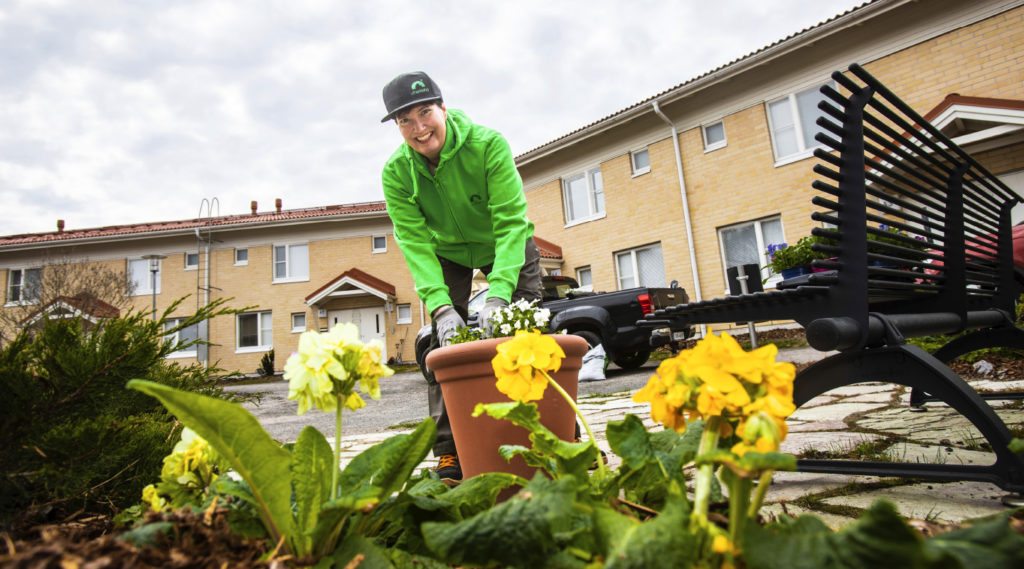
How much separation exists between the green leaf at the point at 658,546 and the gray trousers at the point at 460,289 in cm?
158

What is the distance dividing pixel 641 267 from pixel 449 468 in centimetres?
1333

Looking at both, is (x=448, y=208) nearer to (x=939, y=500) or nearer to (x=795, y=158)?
(x=939, y=500)

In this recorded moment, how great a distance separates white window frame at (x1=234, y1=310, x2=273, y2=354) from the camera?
21500 millimetres

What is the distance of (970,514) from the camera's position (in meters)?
1.29

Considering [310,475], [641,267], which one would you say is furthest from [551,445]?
[641,267]

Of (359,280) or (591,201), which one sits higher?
(591,201)

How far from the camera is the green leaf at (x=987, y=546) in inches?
18.5

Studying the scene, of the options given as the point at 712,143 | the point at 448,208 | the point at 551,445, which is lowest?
the point at 551,445

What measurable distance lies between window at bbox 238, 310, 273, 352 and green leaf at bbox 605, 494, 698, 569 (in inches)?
921

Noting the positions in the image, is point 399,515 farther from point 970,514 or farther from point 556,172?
point 556,172

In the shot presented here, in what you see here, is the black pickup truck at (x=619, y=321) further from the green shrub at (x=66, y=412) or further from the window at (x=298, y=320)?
the window at (x=298, y=320)

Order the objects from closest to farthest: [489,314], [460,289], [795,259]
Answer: [489,314]
[460,289]
[795,259]

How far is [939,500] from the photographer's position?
145 cm

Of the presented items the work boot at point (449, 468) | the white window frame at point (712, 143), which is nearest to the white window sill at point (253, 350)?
the white window frame at point (712, 143)
